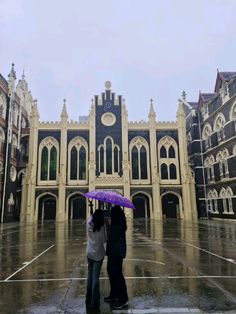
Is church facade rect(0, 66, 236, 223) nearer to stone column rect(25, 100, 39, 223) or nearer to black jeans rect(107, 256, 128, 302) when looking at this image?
stone column rect(25, 100, 39, 223)

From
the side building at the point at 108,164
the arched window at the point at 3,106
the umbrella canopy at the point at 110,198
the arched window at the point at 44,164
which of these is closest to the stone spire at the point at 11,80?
the arched window at the point at 3,106

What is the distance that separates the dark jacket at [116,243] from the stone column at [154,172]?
3470 centimetres

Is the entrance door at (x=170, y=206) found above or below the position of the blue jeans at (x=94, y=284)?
above

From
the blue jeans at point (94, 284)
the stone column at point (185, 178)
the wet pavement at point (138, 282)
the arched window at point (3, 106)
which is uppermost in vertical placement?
the arched window at point (3, 106)

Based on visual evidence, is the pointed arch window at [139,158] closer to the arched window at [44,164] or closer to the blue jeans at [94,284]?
the arched window at [44,164]

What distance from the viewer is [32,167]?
1567 inches

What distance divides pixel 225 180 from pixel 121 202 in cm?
3179

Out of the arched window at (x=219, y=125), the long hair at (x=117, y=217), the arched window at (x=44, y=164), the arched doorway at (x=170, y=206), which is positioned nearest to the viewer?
the long hair at (x=117, y=217)

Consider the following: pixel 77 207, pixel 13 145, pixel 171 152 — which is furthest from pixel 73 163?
pixel 171 152

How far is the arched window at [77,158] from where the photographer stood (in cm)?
4109

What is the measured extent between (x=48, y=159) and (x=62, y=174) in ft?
11.2

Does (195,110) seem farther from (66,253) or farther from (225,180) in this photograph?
(66,253)

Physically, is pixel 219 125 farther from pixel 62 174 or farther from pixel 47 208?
pixel 47 208

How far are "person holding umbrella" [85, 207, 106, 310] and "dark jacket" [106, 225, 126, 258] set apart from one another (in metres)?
0.13
